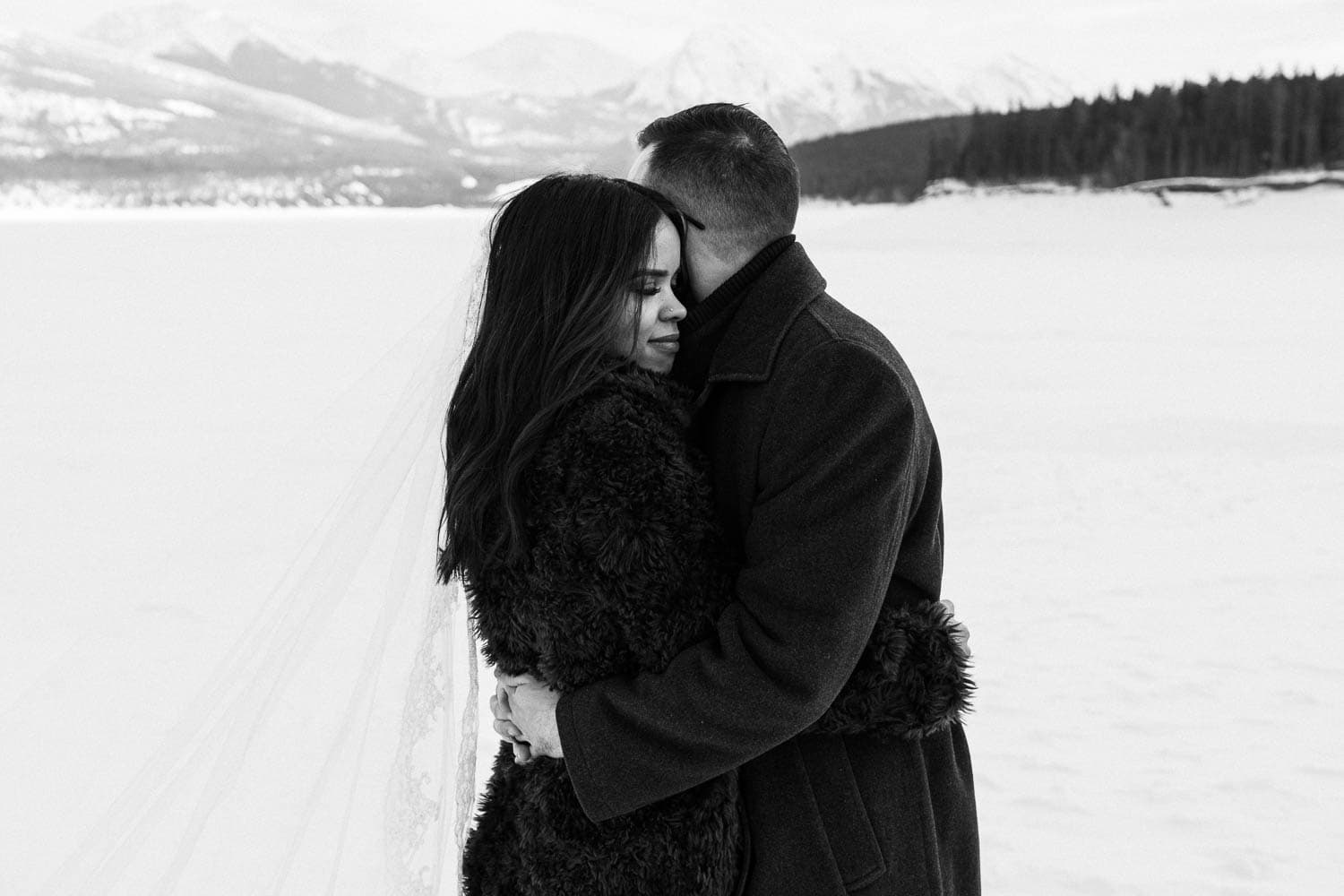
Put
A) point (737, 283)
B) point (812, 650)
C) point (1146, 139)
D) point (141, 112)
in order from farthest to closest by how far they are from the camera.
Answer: point (141, 112) < point (1146, 139) < point (737, 283) < point (812, 650)

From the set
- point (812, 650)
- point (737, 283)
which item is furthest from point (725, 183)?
point (812, 650)

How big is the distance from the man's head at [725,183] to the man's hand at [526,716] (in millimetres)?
496

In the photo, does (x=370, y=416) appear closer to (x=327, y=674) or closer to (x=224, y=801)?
(x=327, y=674)

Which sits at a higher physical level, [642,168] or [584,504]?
[642,168]

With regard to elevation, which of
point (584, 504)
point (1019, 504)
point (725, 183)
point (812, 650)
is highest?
point (725, 183)

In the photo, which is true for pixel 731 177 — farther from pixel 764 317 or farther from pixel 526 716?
pixel 526 716

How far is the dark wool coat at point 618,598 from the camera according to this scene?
3.96ft

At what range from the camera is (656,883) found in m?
1.25

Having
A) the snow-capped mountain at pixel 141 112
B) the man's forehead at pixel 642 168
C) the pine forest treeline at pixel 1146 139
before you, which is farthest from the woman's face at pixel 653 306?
the snow-capped mountain at pixel 141 112

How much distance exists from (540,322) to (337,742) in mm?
702

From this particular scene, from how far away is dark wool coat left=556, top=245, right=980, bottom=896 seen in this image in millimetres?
1183

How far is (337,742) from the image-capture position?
1635mm

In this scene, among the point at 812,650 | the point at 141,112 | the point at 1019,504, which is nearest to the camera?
the point at 812,650

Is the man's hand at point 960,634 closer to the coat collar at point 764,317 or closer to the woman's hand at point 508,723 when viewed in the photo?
the coat collar at point 764,317
